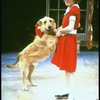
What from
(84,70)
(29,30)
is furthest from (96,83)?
(29,30)

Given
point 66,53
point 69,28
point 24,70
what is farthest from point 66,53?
point 24,70

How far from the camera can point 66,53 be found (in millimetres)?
2469

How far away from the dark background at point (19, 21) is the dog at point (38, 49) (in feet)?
0.10

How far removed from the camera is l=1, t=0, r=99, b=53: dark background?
2412mm

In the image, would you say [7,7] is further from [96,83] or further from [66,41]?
[96,83]

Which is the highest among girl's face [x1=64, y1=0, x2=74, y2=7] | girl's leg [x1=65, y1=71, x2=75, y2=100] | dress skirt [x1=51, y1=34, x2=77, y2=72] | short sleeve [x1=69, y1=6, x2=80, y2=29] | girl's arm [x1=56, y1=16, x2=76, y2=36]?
girl's face [x1=64, y1=0, x2=74, y2=7]

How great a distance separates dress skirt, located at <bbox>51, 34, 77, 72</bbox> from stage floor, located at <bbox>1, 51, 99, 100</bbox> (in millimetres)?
32

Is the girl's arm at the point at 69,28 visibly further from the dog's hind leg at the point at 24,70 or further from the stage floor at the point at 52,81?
the dog's hind leg at the point at 24,70

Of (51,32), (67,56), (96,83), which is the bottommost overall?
(96,83)

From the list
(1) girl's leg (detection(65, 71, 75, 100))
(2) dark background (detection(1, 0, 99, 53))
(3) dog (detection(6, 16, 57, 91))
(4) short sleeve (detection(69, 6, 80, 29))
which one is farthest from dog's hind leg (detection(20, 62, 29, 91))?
(4) short sleeve (detection(69, 6, 80, 29))

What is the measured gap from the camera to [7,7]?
2406 mm

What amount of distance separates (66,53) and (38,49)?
0.17 m

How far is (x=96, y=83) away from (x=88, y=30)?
1.09ft

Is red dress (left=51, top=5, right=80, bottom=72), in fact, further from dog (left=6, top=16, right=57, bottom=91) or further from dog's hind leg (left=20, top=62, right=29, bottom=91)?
dog's hind leg (left=20, top=62, right=29, bottom=91)
